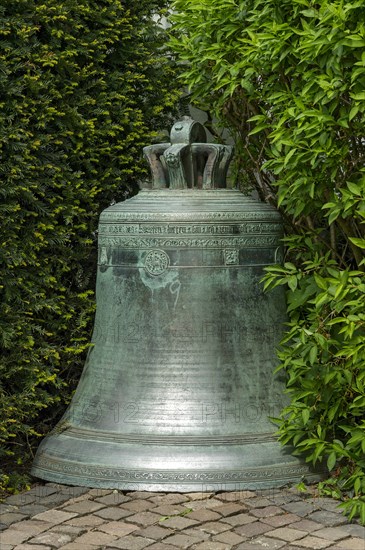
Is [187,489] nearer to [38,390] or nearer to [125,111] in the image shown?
[38,390]

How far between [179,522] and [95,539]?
375 mm

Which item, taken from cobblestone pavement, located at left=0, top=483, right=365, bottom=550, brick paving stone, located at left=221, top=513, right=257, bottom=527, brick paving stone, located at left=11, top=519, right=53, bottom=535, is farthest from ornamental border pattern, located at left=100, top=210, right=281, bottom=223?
brick paving stone, located at left=11, top=519, right=53, bottom=535

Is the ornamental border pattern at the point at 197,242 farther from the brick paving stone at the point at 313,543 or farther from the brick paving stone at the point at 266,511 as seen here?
the brick paving stone at the point at 313,543

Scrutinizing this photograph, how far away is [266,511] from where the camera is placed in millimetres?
4562

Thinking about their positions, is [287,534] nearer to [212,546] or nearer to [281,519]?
[281,519]

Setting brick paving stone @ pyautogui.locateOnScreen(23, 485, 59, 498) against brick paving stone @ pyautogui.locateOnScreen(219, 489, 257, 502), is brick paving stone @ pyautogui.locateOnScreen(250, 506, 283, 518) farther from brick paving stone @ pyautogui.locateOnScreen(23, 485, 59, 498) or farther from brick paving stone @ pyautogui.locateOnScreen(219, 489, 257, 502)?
brick paving stone @ pyautogui.locateOnScreen(23, 485, 59, 498)

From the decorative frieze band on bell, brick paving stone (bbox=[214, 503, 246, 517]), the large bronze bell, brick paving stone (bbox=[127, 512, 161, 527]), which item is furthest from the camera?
the decorative frieze band on bell

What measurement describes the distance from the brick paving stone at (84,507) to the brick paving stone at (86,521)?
8 centimetres

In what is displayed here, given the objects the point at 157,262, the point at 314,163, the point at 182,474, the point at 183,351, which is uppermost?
the point at 314,163

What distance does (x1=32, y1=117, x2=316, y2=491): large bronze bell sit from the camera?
16.0ft

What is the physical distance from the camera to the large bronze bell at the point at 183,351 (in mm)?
4875

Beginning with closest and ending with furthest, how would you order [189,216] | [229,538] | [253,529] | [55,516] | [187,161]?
1. [229,538]
2. [253,529]
3. [55,516]
4. [189,216]
5. [187,161]

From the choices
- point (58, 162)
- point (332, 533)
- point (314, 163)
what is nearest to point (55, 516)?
point (332, 533)

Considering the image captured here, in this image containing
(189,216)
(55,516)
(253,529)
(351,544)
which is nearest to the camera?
(351,544)
